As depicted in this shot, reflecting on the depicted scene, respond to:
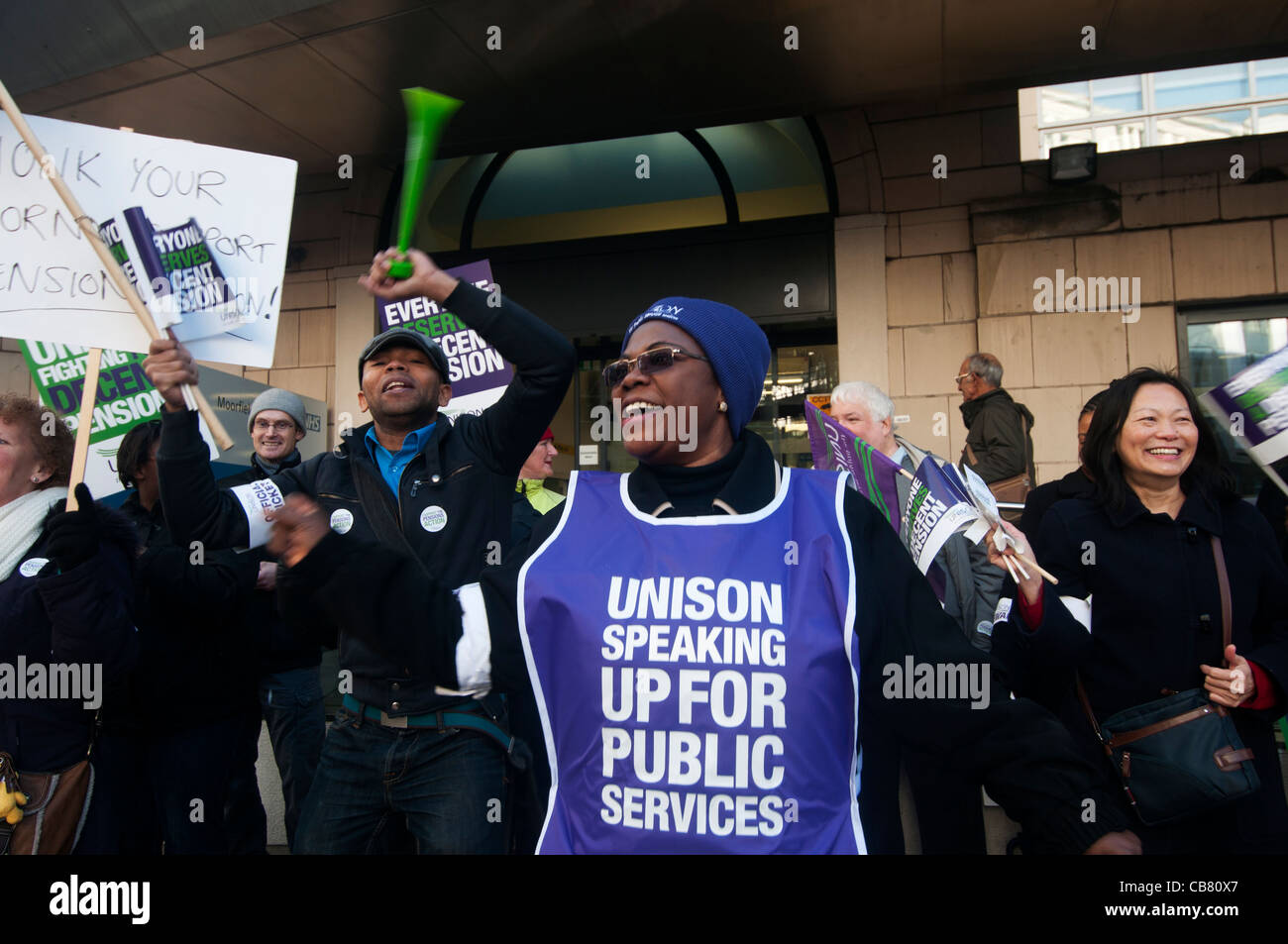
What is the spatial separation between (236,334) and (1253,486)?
682cm

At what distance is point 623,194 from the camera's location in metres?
7.88

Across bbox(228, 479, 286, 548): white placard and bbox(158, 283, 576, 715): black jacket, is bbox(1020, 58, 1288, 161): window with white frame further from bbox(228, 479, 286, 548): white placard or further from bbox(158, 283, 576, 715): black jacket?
bbox(228, 479, 286, 548): white placard

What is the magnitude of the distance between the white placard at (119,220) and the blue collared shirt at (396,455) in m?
0.48

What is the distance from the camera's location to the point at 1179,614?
2.34 m

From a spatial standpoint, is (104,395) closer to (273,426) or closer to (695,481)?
(273,426)

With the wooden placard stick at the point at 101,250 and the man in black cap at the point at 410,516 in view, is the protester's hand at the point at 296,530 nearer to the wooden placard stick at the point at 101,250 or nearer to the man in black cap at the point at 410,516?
the man in black cap at the point at 410,516

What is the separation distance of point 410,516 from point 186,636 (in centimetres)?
106

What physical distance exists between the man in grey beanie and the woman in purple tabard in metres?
1.03

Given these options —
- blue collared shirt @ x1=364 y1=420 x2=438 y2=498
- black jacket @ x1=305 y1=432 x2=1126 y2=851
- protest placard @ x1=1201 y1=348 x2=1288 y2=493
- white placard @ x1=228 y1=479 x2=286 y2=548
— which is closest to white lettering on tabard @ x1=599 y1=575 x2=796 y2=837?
black jacket @ x1=305 y1=432 x2=1126 y2=851

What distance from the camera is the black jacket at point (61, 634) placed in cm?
243

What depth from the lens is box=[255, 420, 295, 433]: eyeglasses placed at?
13.8 ft

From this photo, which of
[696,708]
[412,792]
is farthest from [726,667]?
[412,792]

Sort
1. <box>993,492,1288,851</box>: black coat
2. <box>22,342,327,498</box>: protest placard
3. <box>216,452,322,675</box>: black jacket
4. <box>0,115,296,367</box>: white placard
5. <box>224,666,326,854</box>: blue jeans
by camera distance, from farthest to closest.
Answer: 1. <box>22,342,327,498</box>: protest placard
2. <box>224,666,326,854</box>: blue jeans
3. <box>216,452,322,675</box>: black jacket
4. <box>0,115,296,367</box>: white placard
5. <box>993,492,1288,851</box>: black coat

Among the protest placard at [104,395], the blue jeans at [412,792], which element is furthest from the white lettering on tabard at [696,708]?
the protest placard at [104,395]
